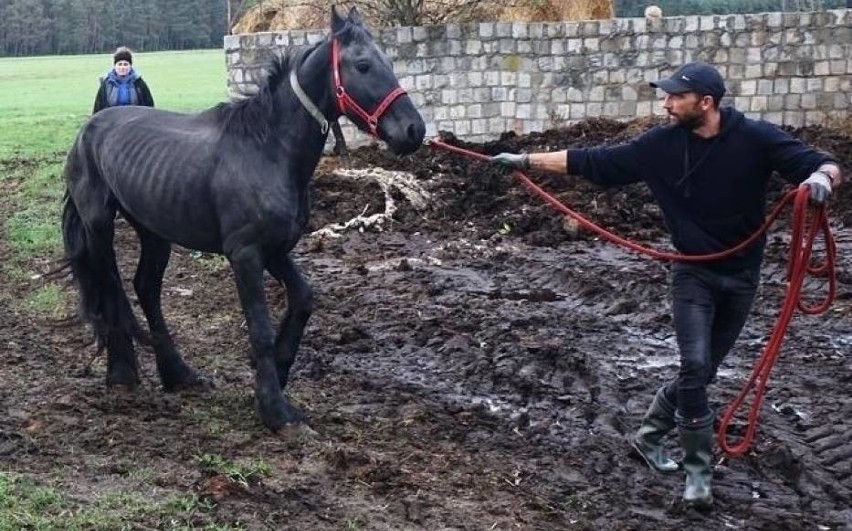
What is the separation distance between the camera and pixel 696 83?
545 centimetres

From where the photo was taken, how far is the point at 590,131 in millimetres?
17031

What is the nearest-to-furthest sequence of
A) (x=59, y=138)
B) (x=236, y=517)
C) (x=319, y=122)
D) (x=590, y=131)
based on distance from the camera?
(x=236, y=517), (x=319, y=122), (x=590, y=131), (x=59, y=138)

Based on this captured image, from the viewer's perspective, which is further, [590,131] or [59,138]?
[59,138]

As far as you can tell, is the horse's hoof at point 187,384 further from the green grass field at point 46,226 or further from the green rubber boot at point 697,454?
the green rubber boot at point 697,454

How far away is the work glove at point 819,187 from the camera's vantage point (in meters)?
5.09

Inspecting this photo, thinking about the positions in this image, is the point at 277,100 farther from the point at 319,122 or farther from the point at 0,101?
the point at 0,101

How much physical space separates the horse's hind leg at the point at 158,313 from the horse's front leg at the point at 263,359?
921 mm

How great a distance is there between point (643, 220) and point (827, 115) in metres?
5.94

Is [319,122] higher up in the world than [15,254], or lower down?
higher up

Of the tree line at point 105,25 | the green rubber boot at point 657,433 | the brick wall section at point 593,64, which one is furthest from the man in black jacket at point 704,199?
the tree line at point 105,25

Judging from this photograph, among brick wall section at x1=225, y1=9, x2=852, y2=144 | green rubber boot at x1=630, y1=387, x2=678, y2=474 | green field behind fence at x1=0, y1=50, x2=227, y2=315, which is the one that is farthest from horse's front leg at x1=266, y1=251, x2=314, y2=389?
brick wall section at x1=225, y1=9, x2=852, y2=144

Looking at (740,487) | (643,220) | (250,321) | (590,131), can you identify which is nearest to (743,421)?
(740,487)

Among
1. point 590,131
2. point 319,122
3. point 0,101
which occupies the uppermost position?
point 319,122

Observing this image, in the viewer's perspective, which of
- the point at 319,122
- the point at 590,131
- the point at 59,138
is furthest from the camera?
the point at 59,138
